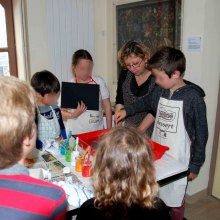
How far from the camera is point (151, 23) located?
2605mm

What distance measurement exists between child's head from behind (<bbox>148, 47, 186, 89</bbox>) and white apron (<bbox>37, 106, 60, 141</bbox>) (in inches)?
28.9

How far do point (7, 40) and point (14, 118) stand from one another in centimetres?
230

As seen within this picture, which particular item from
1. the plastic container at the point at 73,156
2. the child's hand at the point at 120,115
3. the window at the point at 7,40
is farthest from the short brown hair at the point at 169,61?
the window at the point at 7,40

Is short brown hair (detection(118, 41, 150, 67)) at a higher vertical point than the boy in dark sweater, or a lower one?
higher

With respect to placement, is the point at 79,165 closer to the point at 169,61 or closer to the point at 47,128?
the point at 47,128

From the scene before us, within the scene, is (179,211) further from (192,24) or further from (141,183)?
(192,24)

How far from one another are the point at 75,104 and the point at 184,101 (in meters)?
0.80

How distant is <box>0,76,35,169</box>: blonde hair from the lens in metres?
0.75

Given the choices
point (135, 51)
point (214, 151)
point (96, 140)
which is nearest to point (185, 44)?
point (135, 51)

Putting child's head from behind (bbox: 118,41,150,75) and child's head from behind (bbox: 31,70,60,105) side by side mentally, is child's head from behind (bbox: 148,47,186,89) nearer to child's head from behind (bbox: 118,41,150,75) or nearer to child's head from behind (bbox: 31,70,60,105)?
child's head from behind (bbox: 118,41,150,75)

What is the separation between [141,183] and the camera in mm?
977

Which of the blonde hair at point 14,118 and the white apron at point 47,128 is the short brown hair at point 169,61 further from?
the blonde hair at point 14,118

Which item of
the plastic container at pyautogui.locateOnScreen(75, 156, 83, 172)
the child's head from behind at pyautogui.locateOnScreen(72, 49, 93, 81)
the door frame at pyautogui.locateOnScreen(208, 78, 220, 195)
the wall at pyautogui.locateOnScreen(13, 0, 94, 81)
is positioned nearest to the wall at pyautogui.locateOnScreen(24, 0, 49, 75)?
the wall at pyautogui.locateOnScreen(13, 0, 94, 81)

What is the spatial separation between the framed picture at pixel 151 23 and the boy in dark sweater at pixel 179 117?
0.67 meters
